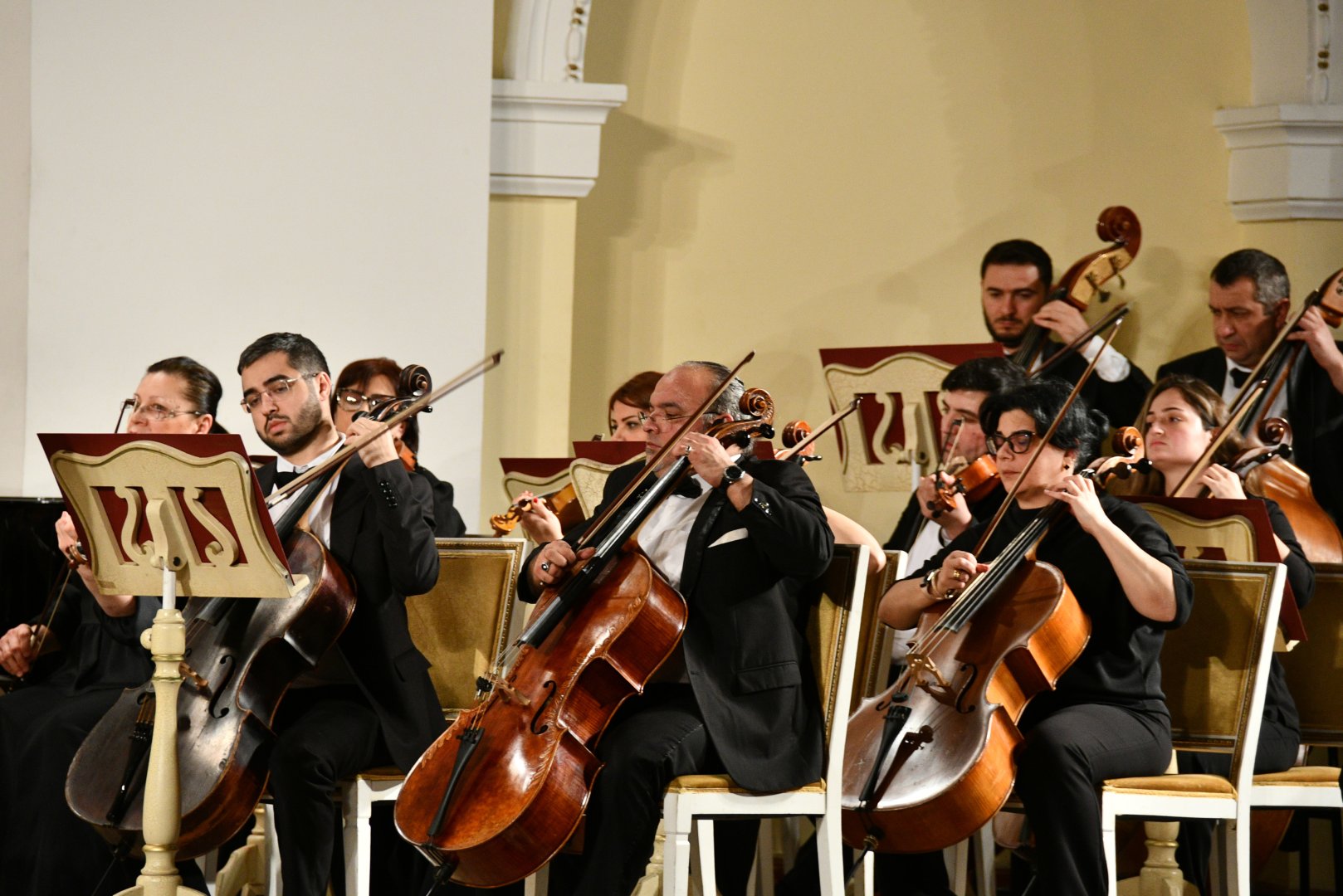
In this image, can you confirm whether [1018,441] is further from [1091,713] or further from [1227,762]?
[1227,762]

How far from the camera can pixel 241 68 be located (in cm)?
434

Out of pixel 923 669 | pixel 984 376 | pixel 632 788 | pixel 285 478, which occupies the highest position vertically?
pixel 984 376

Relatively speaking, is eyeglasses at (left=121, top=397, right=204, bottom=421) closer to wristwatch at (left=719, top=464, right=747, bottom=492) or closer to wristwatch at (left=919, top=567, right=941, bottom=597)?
wristwatch at (left=719, top=464, right=747, bottom=492)

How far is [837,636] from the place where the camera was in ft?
10.0

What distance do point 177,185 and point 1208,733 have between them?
2805mm

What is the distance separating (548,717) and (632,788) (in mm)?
205

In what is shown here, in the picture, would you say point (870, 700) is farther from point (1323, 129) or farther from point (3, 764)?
point (1323, 129)

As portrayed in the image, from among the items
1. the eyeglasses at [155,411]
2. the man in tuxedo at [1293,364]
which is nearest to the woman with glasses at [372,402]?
the eyeglasses at [155,411]

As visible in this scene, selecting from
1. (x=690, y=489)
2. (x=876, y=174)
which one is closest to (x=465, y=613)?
(x=690, y=489)

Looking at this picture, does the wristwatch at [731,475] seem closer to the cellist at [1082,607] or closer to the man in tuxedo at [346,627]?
the cellist at [1082,607]

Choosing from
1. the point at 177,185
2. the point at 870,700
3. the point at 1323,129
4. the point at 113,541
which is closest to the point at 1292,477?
the point at 870,700

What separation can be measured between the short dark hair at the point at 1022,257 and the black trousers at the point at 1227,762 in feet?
5.16

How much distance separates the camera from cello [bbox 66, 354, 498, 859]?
295 cm

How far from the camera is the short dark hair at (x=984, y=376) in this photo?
373cm
